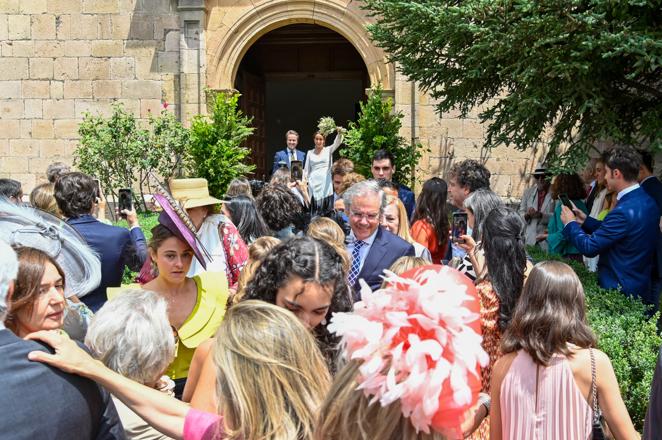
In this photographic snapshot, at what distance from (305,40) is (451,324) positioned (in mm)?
15679

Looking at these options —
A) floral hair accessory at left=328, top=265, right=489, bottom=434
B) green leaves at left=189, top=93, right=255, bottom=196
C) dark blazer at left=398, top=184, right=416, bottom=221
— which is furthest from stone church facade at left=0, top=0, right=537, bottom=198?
floral hair accessory at left=328, top=265, right=489, bottom=434

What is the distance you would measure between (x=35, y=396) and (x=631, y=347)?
350 cm

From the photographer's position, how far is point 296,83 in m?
21.2

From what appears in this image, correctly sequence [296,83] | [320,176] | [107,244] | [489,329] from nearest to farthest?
1. [489,329]
2. [107,244]
3. [320,176]
4. [296,83]

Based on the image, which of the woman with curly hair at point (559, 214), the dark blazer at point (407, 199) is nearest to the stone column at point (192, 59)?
the dark blazer at point (407, 199)

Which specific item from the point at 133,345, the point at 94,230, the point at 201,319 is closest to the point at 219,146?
the point at 94,230

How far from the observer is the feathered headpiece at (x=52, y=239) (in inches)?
113

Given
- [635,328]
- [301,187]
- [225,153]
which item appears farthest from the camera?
[225,153]

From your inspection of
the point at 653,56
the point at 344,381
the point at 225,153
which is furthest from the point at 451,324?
the point at 225,153

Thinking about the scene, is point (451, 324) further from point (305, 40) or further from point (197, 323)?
point (305, 40)

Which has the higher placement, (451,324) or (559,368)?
(451,324)

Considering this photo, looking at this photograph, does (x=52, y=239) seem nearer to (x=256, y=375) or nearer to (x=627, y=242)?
(x=256, y=375)

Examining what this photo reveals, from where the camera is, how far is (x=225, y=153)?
12.1m

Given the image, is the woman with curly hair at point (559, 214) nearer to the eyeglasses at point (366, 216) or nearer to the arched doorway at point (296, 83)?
the eyeglasses at point (366, 216)
